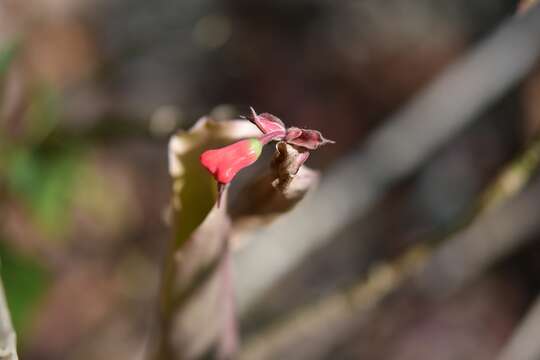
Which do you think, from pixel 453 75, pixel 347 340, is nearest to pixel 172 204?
pixel 453 75

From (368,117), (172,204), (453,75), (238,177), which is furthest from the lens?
(368,117)

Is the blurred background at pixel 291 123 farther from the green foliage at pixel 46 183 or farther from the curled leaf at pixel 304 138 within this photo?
the curled leaf at pixel 304 138

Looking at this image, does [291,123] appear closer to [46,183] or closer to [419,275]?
[419,275]

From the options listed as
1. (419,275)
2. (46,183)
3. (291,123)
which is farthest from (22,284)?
(291,123)

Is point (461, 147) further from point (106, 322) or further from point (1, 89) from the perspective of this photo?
point (1, 89)

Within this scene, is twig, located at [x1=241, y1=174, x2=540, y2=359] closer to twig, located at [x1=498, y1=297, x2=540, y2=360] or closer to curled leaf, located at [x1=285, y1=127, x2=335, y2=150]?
twig, located at [x1=498, y1=297, x2=540, y2=360]

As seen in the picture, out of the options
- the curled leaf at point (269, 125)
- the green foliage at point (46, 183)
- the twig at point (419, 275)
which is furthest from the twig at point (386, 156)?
the curled leaf at point (269, 125)
